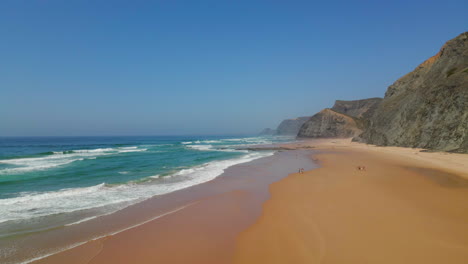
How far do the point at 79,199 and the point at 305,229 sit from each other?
9.99 m

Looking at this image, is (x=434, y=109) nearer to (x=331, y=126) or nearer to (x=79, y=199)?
(x=79, y=199)

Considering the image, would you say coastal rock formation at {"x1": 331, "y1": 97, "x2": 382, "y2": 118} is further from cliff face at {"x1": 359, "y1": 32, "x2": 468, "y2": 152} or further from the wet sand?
the wet sand

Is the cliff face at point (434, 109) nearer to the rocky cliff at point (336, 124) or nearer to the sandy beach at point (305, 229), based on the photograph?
the sandy beach at point (305, 229)

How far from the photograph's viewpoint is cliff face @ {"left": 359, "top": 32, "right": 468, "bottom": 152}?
888 inches

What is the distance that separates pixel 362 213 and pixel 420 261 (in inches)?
116

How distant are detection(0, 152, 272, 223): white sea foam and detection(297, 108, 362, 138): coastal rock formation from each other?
235ft

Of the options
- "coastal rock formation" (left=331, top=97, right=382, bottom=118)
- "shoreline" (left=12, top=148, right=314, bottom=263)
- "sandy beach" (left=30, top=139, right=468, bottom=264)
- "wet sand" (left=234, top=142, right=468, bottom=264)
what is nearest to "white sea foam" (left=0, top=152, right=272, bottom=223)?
"shoreline" (left=12, top=148, right=314, bottom=263)

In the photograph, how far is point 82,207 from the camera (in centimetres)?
945

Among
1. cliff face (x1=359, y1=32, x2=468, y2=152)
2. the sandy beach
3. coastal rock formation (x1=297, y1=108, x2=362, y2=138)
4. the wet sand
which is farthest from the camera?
coastal rock formation (x1=297, y1=108, x2=362, y2=138)

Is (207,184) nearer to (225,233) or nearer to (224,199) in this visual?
(224,199)

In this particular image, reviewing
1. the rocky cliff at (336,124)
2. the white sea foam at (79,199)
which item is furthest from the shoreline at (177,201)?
the rocky cliff at (336,124)

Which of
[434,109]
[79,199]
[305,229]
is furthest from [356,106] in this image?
[79,199]

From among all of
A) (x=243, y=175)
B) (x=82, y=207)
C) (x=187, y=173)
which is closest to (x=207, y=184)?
(x=243, y=175)

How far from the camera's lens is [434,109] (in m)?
25.8
